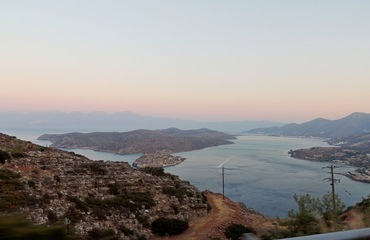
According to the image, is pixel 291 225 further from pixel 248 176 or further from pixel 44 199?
pixel 248 176

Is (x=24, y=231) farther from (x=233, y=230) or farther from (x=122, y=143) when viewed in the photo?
(x=122, y=143)

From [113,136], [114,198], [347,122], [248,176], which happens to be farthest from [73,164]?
[347,122]

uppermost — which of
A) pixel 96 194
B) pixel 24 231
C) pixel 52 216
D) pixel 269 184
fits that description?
pixel 24 231

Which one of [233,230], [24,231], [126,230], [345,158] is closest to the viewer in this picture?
[24,231]

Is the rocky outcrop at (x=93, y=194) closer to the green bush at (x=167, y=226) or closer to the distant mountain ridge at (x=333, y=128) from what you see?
the green bush at (x=167, y=226)

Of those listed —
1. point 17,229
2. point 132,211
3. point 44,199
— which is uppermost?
point 17,229

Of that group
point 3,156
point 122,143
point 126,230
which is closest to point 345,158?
point 122,143
